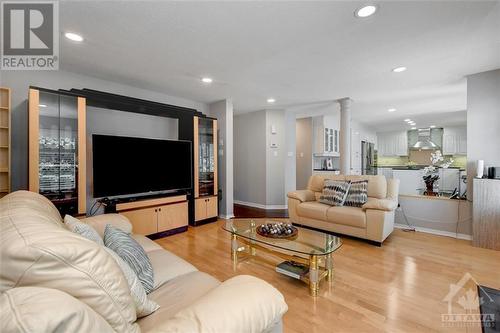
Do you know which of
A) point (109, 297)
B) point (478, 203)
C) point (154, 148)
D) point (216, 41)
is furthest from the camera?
point (154, 148)

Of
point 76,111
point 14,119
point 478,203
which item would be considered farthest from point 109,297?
point 478,203

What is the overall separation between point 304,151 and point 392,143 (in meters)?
4.85

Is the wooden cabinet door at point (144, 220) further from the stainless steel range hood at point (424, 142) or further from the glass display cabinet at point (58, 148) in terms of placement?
the stainless steel range hood at point (424, 142)

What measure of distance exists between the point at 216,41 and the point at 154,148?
1.94 metres

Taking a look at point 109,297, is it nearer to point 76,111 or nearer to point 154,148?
point 76,111

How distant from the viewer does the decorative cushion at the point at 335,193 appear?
11.7 ft

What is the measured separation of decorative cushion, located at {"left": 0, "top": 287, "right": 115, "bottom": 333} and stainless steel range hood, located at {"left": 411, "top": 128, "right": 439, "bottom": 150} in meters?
10.1

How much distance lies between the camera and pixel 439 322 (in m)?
1.66

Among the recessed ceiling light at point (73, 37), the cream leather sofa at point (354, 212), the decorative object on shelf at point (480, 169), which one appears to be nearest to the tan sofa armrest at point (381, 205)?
the cream leather sofa at point (354, 212)

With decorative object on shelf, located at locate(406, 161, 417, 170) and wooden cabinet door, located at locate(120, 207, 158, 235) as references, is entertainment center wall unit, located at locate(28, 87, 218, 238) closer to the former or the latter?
wooden cabinet door, located at locate(120, 207, 158, 235)

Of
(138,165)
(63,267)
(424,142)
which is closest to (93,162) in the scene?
(138,165)

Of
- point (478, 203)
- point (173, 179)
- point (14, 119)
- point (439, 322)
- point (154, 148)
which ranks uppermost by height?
point (14, 119)

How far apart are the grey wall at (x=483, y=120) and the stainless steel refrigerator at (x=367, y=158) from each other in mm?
4966

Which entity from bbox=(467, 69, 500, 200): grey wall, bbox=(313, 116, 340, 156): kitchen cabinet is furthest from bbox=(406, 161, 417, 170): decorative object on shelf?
bbox=(467, 69, 500, 200): grey wall
